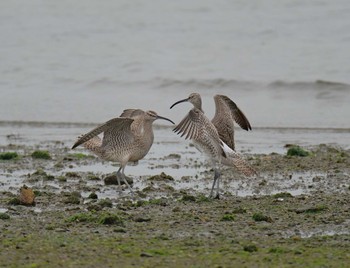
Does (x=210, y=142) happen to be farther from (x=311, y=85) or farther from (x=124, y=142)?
(x=311, y=85)

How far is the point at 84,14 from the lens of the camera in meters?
28.3

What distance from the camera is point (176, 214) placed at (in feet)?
29.3

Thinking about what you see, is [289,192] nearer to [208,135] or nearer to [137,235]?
[208,135]

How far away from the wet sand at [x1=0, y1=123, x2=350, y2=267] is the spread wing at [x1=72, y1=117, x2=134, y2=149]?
55cm

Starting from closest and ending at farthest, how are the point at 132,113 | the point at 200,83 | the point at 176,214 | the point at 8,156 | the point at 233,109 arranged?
1. the point at 176,214
2. the point at 233,109
3. the point at 132,113
4. the point at 8,156
5. the point at 200,83

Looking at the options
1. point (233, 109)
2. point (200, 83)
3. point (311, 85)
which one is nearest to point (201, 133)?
point (233, 109)

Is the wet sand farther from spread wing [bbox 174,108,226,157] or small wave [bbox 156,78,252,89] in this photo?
small wave [bbox 156,78,252,89]

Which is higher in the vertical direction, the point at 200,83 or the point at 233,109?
the point at 200,83

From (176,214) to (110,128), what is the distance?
2342 mm

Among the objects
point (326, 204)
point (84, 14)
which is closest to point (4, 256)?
point (326, 204)

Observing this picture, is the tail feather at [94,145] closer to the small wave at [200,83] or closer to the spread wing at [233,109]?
the spread wing at [233,109]

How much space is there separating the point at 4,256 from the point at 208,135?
395 cm

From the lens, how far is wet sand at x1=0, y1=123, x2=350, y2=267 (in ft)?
23.8

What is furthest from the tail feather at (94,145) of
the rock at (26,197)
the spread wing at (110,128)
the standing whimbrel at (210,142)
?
the rock at (26,197)
